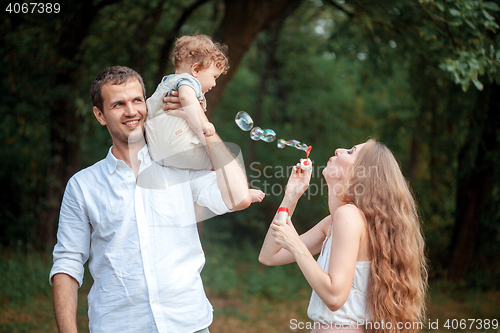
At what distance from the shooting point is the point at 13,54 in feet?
18.1

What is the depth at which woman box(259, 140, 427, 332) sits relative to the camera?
1797 mm

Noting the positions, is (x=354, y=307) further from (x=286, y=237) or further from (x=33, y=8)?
(x=33, y=8)

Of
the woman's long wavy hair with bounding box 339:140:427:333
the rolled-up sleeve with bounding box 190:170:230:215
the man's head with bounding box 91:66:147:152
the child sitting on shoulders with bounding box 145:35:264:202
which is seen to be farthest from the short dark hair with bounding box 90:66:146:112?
the woman's long wavy hair with bounding box 339:140:427:333

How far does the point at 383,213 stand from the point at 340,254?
304mm

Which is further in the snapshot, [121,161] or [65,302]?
[121,161]

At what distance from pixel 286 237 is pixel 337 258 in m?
0.24

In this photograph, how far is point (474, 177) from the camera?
19.8ft

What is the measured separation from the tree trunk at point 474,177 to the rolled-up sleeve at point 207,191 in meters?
4.75

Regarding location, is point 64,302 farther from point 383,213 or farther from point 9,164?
point 9,164

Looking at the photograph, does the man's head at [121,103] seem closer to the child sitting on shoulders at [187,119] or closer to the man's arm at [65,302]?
the child sitting on shoulders at [187,119]

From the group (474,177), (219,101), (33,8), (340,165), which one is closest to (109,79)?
(340,165)

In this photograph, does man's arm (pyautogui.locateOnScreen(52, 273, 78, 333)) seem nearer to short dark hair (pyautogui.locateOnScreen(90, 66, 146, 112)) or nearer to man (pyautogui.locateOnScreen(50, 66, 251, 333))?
man (pyautogui.locateOnScreen(50, 66, 251, 333))

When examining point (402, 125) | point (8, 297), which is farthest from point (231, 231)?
point (8, 297)

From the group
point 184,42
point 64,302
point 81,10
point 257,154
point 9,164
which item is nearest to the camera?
point 64,302
